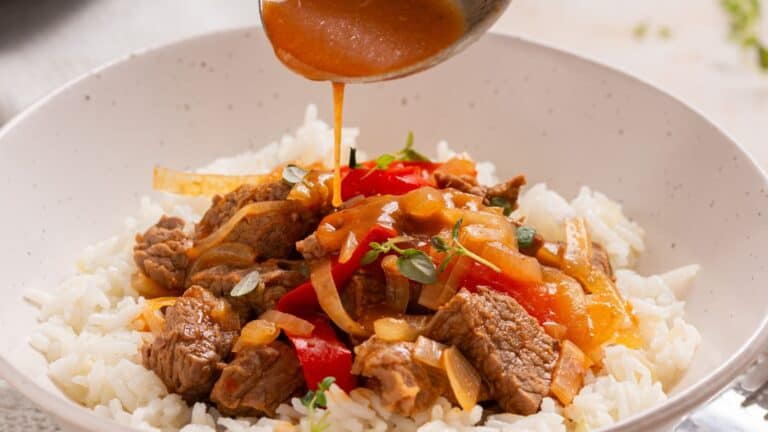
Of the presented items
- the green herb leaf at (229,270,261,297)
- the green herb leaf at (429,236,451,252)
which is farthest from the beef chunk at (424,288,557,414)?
the green herb leaf at (229,270,261,297)

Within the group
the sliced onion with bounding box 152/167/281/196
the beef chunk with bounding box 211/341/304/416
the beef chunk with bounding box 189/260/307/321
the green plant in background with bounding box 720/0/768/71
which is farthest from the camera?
the green plant in background with bounding box 720/0/768/71

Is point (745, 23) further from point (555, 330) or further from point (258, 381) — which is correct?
point (258, 381)

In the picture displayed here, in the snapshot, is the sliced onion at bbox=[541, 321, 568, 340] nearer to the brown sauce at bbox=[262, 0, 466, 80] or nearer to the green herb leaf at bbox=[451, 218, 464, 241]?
the green herb leaf at bbox=[451, 218, 464, 241]

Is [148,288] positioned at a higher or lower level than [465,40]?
lower

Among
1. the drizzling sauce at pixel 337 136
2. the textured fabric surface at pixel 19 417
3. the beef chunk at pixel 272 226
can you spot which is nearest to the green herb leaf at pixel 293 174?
the beef chunk at pixel 272 226

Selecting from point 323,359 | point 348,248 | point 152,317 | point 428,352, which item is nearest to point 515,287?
point 428,352

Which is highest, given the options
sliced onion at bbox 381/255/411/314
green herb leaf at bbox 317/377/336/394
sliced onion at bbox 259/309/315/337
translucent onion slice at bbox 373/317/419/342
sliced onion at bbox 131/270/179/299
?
sliced onion at bbox 381/255/411/314
